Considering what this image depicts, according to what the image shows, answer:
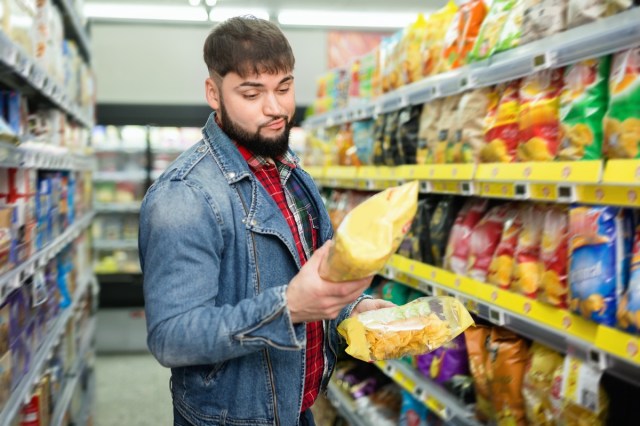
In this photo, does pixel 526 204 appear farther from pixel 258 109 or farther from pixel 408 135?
pixel 258 109

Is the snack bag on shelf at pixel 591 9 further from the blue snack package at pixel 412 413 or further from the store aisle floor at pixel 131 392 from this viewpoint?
the store aisle floor at pixel 131 392

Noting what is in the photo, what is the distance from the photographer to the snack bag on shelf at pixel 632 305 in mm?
1413

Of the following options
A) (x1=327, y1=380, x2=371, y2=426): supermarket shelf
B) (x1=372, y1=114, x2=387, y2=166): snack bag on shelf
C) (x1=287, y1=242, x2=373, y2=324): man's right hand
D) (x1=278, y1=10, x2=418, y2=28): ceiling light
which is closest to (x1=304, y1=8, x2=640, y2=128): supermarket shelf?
(x1=372, y1=114, x2=387, y2=166): snack bag on shelf

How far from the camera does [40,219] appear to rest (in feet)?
7.79

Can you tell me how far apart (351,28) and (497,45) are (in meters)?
5.20

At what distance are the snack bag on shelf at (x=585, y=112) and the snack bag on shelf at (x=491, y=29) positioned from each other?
414 mm

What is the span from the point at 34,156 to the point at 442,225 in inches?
64.4

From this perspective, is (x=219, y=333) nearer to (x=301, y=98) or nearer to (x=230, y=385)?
(x=230, y=385)

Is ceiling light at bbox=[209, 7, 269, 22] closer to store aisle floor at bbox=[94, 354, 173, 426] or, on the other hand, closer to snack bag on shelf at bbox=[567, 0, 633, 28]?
store aisle floor at bbox=[94, 354, 173, 426]

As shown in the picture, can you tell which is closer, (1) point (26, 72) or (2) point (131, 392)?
(1) point (26, 72)

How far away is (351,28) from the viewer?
276 inches

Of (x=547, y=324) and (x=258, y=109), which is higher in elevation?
(x=258, y=109)

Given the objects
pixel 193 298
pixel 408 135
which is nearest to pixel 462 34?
pixel 408 135

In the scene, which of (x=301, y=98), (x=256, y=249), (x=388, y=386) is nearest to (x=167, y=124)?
(x=301, y=98)
